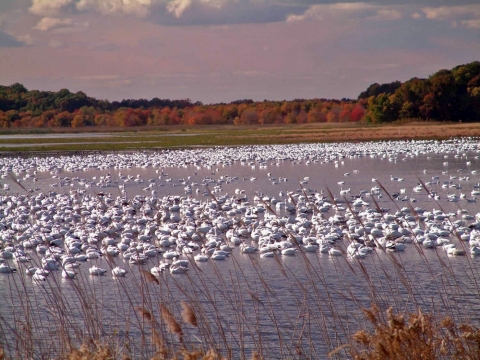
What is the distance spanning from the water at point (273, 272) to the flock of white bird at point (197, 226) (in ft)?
0.76

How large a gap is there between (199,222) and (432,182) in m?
10.9

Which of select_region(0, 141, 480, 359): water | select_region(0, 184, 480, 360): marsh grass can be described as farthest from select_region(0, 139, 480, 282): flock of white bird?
select_region(0, 184, 480, 360): marsh grass

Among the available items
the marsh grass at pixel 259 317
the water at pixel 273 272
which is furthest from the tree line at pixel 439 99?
the marsh grass at pixel 259 317

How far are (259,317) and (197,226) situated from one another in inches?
266

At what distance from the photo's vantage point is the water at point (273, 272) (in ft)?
24.2

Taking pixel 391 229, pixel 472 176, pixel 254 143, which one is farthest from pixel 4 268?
pixel 254 143

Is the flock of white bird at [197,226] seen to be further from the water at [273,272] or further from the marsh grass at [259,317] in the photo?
the marsh grass at [259,317]

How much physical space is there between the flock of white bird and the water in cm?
23

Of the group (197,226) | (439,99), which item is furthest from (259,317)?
(439,99)

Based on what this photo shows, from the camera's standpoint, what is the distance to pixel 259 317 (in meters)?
9.29

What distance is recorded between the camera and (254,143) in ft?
195

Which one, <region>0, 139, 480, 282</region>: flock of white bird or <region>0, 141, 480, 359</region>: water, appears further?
<region>0, 139, 480, 282</region>: flock of white bird

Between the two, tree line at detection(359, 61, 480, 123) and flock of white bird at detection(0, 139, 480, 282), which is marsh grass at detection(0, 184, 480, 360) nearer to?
flock of white bird at detection(0, 139, 480, 282)

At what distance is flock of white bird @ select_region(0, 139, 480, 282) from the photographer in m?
11.6
